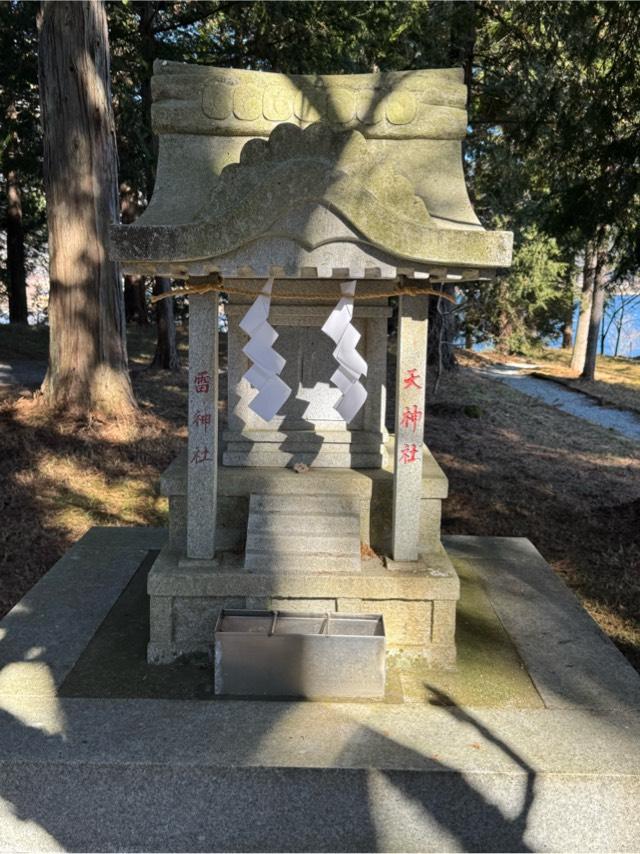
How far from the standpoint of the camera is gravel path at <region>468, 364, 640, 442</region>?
13.6m

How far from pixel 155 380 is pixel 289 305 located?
30.0ft

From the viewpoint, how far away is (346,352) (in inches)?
161

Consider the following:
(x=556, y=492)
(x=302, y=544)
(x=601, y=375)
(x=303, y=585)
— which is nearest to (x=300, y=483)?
(x=302, y=544)

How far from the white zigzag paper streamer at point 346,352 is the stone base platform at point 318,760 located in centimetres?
161

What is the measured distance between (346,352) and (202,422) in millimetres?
924

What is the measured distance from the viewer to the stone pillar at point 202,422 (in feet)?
13.6

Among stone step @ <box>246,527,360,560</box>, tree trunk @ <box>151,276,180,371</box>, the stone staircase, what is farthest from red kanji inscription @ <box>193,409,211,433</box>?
tree trunk @ <box>151,276,180,371</box>

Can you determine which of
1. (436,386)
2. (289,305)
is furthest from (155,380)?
(289,305)

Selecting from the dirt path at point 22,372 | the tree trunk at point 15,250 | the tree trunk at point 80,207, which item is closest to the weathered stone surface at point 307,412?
the tree trunk at point 80,207

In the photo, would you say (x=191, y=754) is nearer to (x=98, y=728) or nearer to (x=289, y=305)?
(x=98, y=728)

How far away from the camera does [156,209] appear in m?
3.98

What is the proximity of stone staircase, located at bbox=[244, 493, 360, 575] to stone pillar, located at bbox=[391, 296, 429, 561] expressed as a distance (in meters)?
0.29

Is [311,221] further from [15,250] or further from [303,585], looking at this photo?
[15,250]

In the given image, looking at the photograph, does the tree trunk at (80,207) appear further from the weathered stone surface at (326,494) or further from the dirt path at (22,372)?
the weathered stone surface at (326,494)
